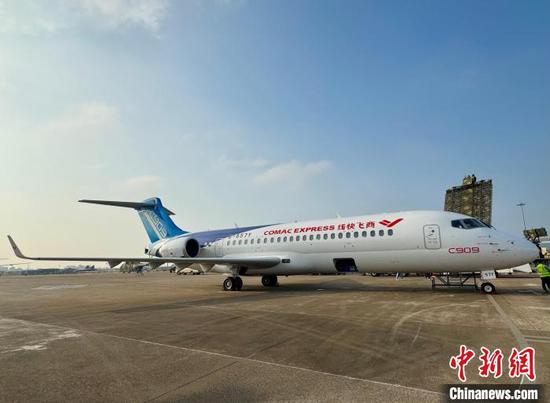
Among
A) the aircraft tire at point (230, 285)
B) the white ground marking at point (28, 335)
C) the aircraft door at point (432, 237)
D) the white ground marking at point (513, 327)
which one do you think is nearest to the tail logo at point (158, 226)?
the aircraft tire at point (230, 285)

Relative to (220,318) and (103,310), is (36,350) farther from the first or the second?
(103,310)

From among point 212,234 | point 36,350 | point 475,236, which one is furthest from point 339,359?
point 212,234

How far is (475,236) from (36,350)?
13.6m

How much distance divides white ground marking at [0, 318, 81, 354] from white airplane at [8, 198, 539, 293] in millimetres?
7397

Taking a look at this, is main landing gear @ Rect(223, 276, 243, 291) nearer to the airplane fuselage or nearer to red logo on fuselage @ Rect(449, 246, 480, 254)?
the airplane fuselage

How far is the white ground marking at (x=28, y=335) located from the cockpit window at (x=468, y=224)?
13022mm

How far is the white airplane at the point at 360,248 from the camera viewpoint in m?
12.5

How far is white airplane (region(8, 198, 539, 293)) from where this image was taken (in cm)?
1247

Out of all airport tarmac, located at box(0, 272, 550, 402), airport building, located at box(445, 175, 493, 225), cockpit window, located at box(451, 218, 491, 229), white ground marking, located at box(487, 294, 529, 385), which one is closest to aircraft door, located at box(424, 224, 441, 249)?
cockpit window, located at box(451, 218, 491, 229)

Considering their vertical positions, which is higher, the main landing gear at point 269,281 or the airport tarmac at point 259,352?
the airport tarmac at point 259,352

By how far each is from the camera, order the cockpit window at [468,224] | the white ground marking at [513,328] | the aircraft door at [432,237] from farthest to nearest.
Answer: the aircraft door at [432,237], the cockpit window at [468,224], the white ground marking at [513,328]

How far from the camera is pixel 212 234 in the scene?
2197 cm

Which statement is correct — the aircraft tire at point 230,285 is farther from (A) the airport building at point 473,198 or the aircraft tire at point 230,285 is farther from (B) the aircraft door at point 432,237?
(A) the airport building at point 473,198

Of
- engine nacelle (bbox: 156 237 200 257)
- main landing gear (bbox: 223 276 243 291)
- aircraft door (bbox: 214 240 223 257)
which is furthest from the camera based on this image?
aircraft door (bbox: 214 240 223 257)
